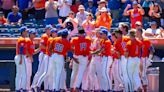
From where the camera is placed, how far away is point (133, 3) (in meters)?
17.9

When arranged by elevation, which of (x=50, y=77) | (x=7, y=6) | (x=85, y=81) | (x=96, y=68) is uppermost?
(x=7, y=6)

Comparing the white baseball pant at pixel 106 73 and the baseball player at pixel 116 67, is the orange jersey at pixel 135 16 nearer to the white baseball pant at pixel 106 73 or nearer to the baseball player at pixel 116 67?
the baseball player at pixel 116 67

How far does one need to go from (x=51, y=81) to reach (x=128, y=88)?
2009 mm

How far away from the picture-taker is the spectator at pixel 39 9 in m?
19.9

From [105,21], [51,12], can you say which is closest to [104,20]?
[105,21]

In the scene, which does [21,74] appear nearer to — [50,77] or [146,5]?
[50,77]

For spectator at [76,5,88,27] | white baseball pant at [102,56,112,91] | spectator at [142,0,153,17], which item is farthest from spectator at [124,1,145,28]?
white baseball pant at [102,56,112,91]

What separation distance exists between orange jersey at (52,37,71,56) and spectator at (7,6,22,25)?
16.9 feet

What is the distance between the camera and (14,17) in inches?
766

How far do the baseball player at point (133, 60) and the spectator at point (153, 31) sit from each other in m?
3.33

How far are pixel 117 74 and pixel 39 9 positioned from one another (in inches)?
240

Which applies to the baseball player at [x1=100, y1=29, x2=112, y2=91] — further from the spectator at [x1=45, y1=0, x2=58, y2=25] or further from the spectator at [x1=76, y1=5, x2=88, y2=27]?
the spectator at [x1=45, y1=0, x2=58, y2=25]

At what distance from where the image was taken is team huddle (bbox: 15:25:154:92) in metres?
14.2

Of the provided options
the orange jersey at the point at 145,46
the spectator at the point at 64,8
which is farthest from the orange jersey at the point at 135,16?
the orange jersey at the point at 145,46
